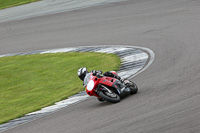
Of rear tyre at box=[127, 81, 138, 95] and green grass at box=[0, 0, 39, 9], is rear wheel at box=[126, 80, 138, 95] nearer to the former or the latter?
rear tyre at box=[127, 81, 138, 95]

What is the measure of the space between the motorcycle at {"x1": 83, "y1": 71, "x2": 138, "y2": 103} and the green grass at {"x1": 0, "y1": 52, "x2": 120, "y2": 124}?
197cm

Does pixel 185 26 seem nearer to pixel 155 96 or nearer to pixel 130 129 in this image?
pixel 155 96

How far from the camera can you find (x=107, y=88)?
33.0 feet

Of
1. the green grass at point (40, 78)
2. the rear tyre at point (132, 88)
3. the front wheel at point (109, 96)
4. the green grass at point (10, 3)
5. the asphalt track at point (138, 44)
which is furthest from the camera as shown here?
the green grass at point (10, 3)

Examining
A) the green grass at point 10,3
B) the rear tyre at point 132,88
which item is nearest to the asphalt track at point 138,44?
the rear tyre at point 132,88

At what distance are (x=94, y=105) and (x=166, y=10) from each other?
1094cm

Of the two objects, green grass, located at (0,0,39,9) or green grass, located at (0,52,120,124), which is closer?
green grass, located at (0,52,120,124)

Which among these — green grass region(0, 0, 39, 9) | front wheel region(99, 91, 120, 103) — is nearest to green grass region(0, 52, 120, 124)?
front wheel region(99, 91, 120, 103)

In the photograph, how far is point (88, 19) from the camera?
21.9 m

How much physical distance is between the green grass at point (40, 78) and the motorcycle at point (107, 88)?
6.46 feet

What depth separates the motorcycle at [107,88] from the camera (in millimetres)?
9969

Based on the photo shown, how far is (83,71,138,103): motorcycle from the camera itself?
9969mm

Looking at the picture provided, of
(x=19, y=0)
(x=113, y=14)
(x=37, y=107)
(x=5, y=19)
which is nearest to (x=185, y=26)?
(x=113, y=14)

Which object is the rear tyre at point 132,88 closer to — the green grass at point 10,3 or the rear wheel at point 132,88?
the rear wheel at point 132,88
